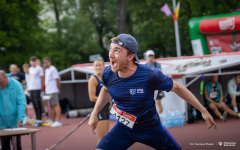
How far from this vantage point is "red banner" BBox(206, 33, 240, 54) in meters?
18.5

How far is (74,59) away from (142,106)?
36.2 m

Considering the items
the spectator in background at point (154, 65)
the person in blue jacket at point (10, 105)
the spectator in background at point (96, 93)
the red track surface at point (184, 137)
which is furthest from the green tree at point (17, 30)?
the spectator in background at point (96, 93)

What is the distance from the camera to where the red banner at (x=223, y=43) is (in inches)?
727

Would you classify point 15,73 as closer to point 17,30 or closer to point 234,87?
point 234,87

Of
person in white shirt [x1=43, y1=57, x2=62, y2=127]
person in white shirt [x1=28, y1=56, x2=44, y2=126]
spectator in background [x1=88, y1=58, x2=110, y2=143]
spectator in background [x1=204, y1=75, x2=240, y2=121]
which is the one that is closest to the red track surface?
spectator in background [x1=204, y1=75, x2=240, y2=121]

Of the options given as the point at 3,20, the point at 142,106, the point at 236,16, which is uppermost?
the point at 3,20

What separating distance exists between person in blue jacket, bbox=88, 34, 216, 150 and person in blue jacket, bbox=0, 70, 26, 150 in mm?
3328

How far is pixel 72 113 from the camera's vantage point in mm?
15867

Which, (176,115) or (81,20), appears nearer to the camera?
(176,115)

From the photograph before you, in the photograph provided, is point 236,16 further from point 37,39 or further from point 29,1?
point 37,39

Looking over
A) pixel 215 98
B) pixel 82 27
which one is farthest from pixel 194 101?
pixel 82 27

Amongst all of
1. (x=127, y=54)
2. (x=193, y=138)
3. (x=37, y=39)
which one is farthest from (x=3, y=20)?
(x=127, y=54)

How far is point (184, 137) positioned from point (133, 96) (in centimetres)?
548

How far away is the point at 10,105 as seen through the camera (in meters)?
7.07
